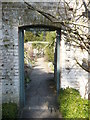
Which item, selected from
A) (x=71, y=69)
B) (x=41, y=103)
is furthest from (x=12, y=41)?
(x=41, y=103)

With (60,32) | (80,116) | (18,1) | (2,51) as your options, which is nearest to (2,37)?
(2,51)

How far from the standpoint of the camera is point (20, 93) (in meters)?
5.61

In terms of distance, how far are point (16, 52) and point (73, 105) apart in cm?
220

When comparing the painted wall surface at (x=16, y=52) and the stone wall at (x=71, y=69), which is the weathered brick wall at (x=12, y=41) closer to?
the painted wall surface at (x=16, y=52)

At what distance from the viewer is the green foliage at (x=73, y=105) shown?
3.95 metres

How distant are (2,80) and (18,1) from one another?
7.42 feet

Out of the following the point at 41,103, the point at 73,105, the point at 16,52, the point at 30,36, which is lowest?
the point at 41,103

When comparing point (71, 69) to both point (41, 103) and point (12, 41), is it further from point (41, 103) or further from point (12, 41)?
point (12, 41)

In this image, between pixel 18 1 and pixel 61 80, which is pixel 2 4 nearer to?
pixel 18 1

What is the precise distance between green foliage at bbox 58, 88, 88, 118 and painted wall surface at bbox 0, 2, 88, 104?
0.73 meters

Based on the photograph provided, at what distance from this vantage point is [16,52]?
5336 mm

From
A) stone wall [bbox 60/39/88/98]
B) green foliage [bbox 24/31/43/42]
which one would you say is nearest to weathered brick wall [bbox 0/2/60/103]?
stone wall [bbox 60/39/88/98]

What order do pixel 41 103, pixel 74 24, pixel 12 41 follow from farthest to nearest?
pixel 41 103 < pixel 12 41 < pixel 74 24

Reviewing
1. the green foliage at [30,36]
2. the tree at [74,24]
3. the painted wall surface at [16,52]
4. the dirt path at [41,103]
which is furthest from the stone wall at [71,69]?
the green foliage at [30,36]
